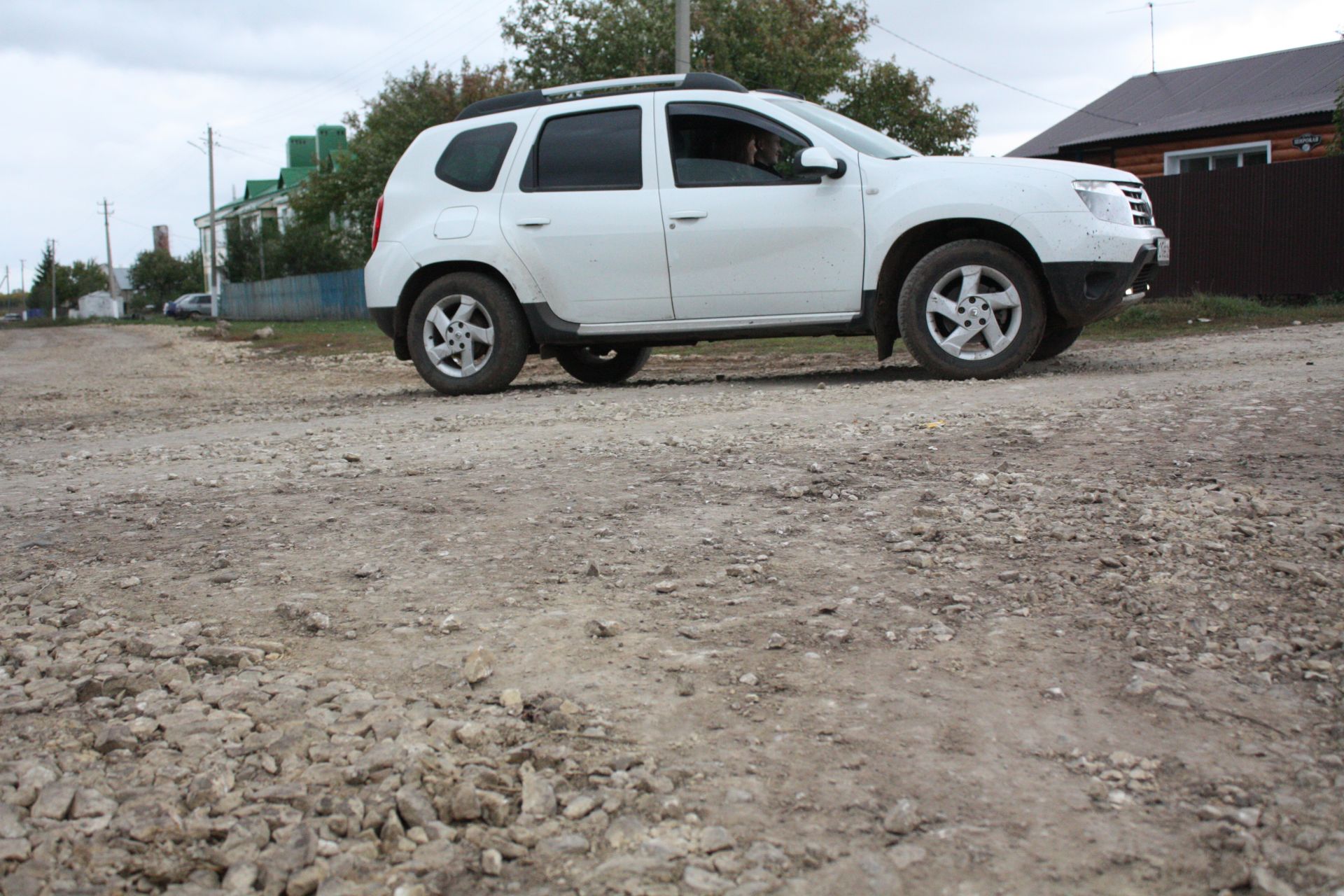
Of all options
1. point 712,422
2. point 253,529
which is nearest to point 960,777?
point 253,529

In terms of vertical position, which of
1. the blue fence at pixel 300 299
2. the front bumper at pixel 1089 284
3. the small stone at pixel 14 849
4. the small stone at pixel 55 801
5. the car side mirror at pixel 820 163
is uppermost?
the blue fence at pixel 300 299

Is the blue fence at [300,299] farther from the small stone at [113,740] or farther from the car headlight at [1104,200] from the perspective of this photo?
the small stone at [113,740]

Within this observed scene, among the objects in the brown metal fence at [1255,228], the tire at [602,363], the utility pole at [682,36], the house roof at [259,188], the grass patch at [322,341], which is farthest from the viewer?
the house roof at [259,188]

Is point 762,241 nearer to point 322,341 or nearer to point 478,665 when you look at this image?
point 478,665

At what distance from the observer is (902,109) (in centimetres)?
3584

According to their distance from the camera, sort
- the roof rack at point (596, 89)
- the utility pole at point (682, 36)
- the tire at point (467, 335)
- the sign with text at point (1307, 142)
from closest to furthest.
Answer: the roof rack at point (596, 89), the tire at point (467, 335), the utility pole at point (682, 36), the sign with text at point (1307, 142)

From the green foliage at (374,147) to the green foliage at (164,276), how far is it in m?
36.4

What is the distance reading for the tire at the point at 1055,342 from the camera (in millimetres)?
8016

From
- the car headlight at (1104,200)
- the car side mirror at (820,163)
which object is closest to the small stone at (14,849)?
the car side mirror at (820,163)

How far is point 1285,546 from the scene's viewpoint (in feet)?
10.4

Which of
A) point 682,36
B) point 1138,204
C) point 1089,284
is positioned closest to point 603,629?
point 1089,284

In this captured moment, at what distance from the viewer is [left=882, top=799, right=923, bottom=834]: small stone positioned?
1915 millimetres

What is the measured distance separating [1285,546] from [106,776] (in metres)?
2.90

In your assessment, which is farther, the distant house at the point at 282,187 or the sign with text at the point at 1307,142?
the distant house at the point at 282,187
